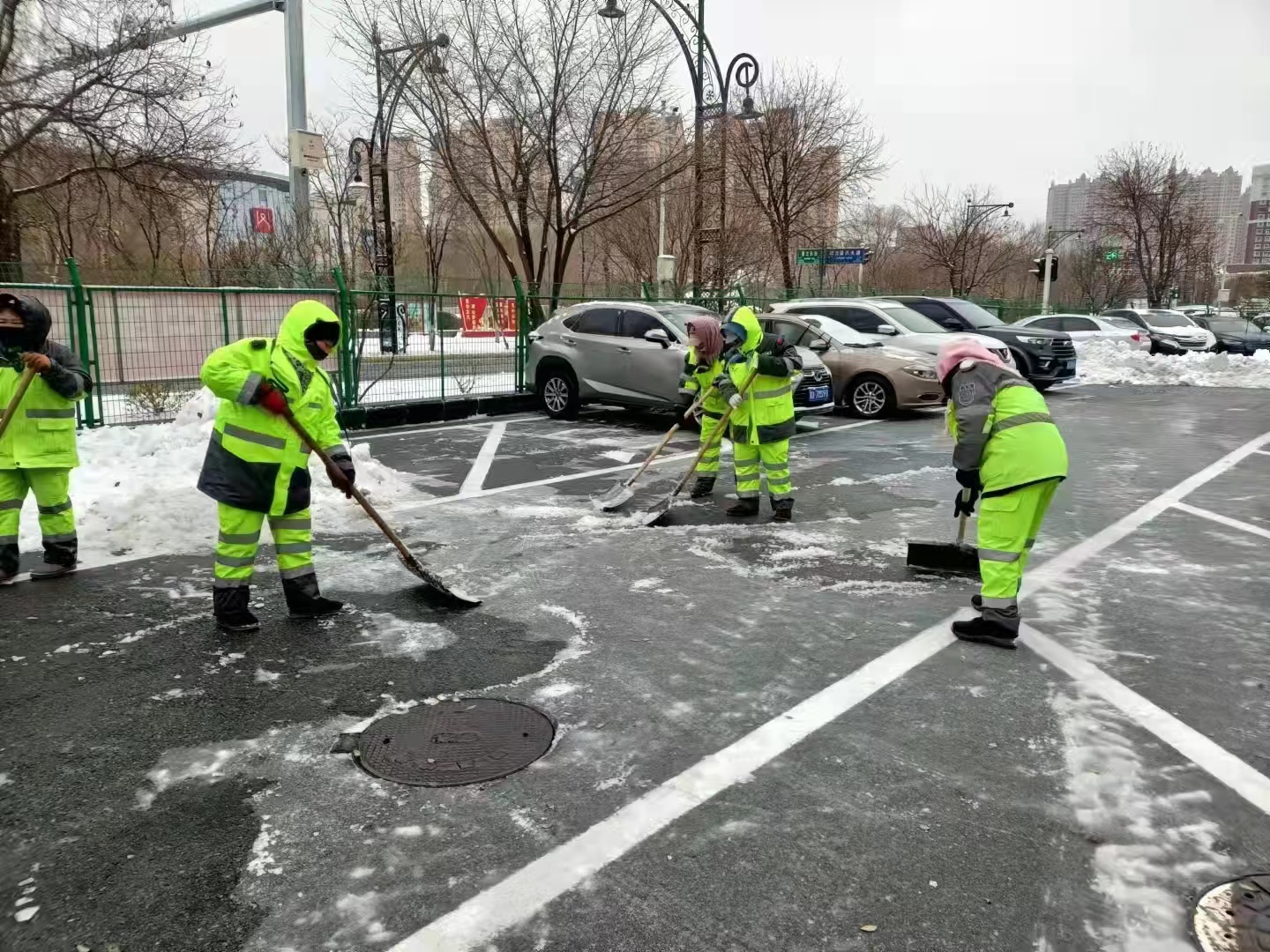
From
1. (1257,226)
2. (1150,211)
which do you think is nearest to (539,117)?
(1150,211)

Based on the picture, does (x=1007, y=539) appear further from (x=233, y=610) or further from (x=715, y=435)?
(x=233, y=610)

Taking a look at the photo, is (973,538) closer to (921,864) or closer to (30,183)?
(921,864)

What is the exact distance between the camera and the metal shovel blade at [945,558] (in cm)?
551

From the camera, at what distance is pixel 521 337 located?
46.6 ft

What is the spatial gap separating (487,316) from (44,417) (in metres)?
9.05

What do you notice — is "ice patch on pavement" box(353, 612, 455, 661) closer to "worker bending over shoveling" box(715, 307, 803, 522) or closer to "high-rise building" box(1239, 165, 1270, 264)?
"worker bending over shoveling" box(715, 307, 803, 522)

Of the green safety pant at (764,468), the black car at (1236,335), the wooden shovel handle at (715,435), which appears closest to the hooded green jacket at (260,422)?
the wooden shovel handle at (715,435)

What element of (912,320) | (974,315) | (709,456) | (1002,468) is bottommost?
(709,456)

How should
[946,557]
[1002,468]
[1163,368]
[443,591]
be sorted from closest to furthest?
1. [1002,468]
2. [443,591]
3. [946,557]
4. [1163,368]

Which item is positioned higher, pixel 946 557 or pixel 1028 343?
pixel 1028 343

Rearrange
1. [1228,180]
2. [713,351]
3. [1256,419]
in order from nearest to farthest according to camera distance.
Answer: [713,351], [1256,419], [1228,180]

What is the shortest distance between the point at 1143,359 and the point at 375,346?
17.7 metres

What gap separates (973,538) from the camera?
6461 mm

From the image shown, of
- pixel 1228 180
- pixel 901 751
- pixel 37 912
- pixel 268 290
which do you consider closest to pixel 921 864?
pixel 901 751
